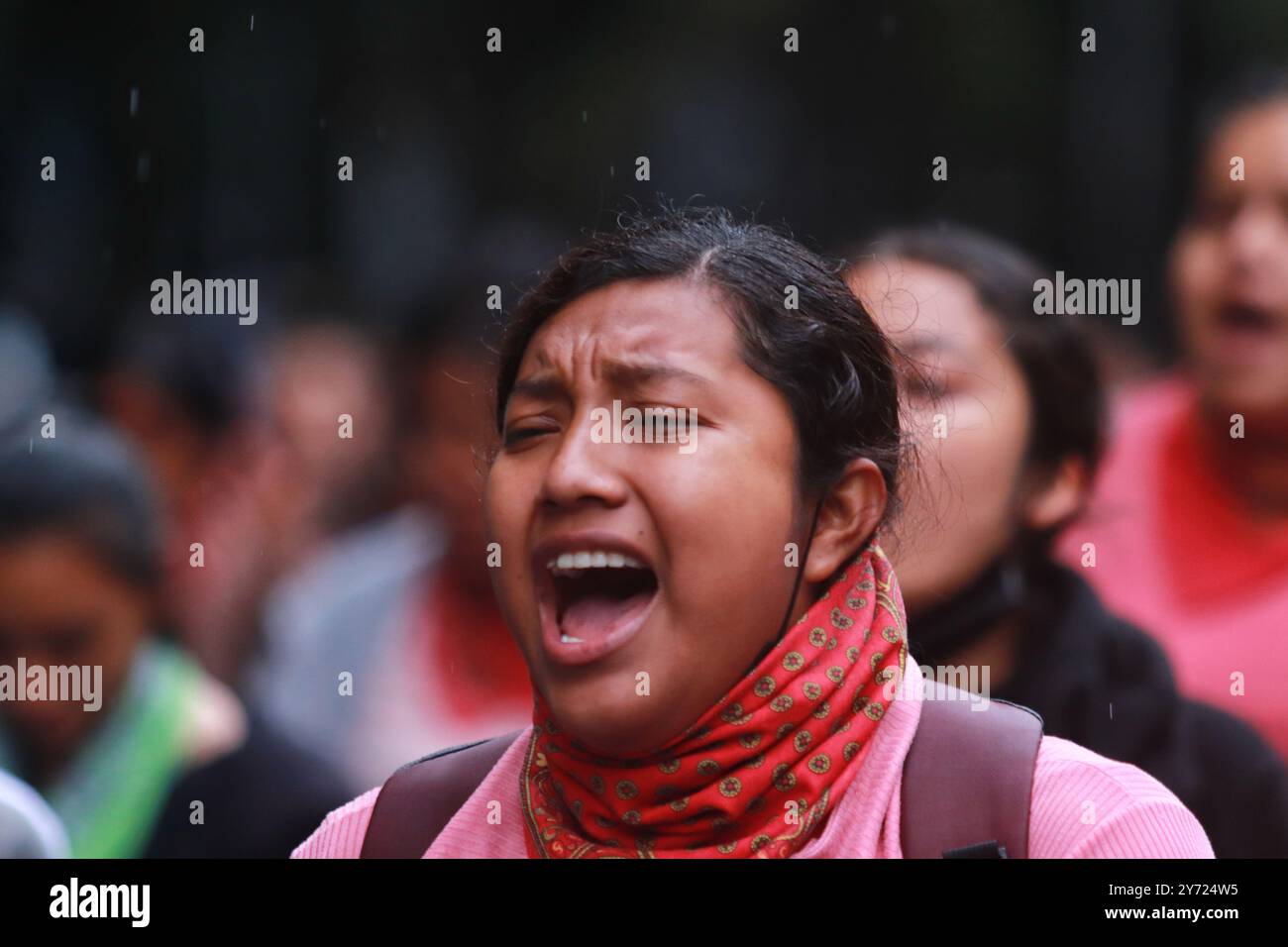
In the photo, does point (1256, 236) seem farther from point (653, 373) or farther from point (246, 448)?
point (246, 448)

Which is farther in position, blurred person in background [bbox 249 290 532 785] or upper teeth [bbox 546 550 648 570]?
blurred person in background [bbox 249 290 532 785]

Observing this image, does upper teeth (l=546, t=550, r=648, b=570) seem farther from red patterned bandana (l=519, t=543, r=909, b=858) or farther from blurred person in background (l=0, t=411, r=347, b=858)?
blurred person in background (l=0, t=411, r=347, b=858)

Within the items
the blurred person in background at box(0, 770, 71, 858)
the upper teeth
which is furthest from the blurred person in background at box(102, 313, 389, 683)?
the upper teeth

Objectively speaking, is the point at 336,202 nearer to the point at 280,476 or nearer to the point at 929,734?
the point at 280,476

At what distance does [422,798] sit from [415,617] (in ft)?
4.96

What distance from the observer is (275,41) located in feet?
13.9

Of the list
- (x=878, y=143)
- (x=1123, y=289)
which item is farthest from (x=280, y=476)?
(x=1123, y=289)

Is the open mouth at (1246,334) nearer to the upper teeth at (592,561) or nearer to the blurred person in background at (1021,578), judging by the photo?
the blurred person in background at (1021,578)

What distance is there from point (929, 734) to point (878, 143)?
188 cm

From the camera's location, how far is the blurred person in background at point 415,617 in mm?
3717

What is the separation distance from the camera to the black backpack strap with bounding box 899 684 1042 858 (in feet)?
6.96

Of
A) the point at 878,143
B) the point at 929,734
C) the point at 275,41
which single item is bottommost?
the point at 929,734

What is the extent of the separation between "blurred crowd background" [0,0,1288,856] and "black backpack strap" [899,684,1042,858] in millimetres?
1009

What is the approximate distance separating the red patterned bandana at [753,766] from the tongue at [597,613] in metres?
0.14
